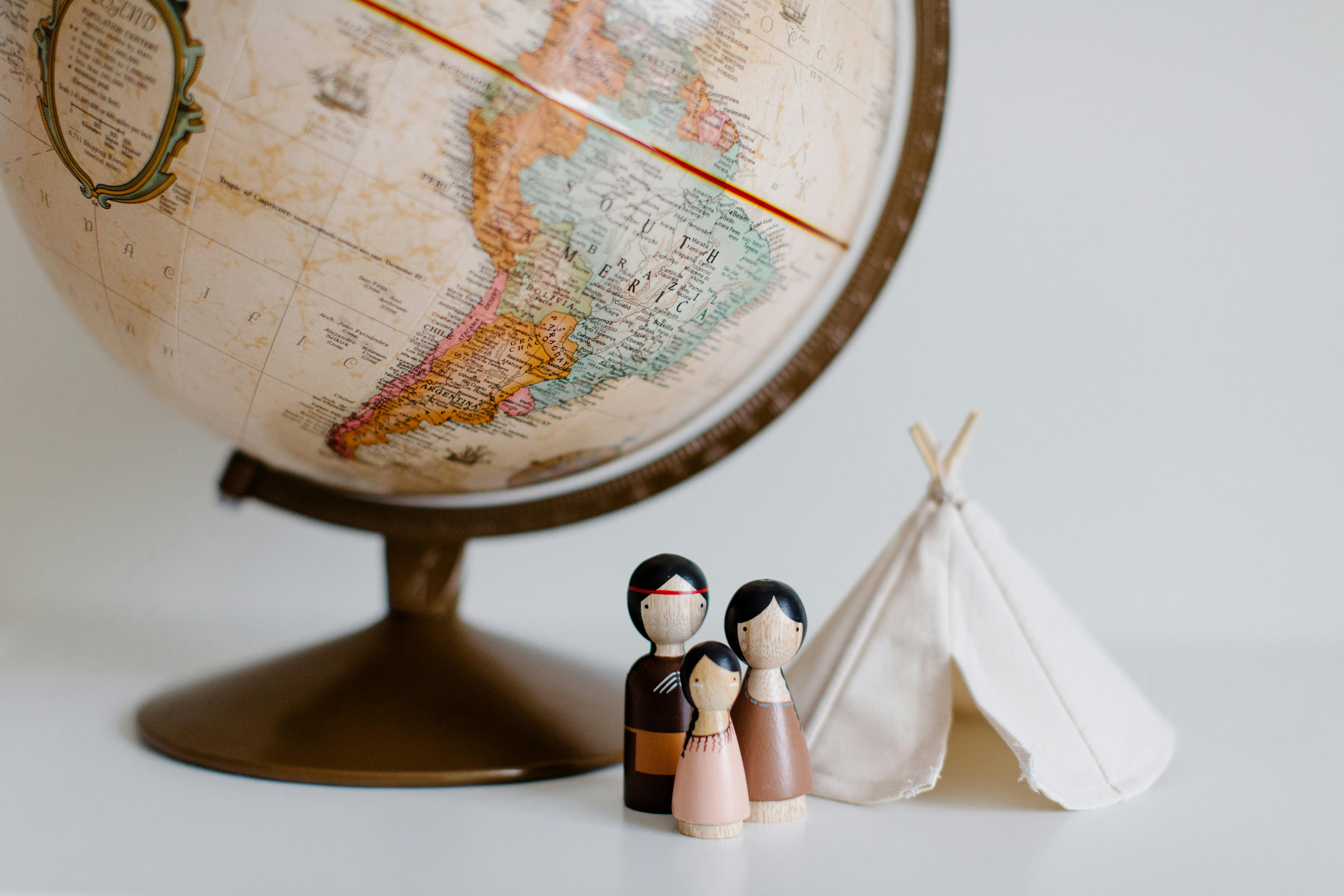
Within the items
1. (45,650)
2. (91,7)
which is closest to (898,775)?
(91,7)

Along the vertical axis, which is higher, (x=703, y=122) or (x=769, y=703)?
(x=703, y=122)

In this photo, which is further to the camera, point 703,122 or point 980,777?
point 980,777

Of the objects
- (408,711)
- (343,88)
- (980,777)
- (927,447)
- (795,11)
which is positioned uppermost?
(795,11)

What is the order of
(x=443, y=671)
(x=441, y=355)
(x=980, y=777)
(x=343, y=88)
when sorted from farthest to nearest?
1. (x=443, y=671)
2. (x=980, y=777)
3. (x=441, y=355)
4. (x=343, y=88)

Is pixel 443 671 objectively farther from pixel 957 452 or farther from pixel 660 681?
pixel 957 452

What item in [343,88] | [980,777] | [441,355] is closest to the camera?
[343,88]

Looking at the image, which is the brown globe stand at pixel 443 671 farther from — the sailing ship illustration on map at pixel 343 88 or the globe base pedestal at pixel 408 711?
the sailing ship illustration on map at pixel 343 88

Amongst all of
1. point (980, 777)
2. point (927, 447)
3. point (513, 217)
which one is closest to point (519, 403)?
point (513, 217)
